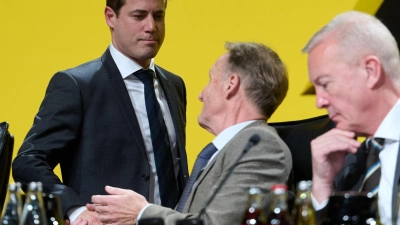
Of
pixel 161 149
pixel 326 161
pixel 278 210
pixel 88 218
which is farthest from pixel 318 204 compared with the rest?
pixel 161 149

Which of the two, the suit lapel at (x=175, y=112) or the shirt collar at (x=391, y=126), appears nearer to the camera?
the shirt collar at (x=391, y=126)

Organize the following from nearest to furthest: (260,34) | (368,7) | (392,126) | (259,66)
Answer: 1. (392,126)
2. (259,66)
3. (368,7)
4. (260,34)

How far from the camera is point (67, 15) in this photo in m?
3.59

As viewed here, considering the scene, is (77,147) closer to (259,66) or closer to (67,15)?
(259,66)

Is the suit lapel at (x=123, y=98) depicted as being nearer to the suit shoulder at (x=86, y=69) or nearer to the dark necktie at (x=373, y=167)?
the suit shoulder at (x=86, y=69)

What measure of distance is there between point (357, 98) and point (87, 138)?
1.08 meters

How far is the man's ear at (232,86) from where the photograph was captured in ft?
7.70

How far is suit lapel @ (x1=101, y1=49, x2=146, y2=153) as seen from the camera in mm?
2777

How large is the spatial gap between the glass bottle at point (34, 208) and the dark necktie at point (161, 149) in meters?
1.28

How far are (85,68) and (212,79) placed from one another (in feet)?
1.96

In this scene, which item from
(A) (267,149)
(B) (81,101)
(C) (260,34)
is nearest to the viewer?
(A) (267,149)

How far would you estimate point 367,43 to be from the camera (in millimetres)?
1935

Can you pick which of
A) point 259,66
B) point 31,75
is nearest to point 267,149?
point 259,66

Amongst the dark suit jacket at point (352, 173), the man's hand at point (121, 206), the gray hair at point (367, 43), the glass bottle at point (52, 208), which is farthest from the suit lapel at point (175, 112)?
the glass bottle at point (52, 208)
